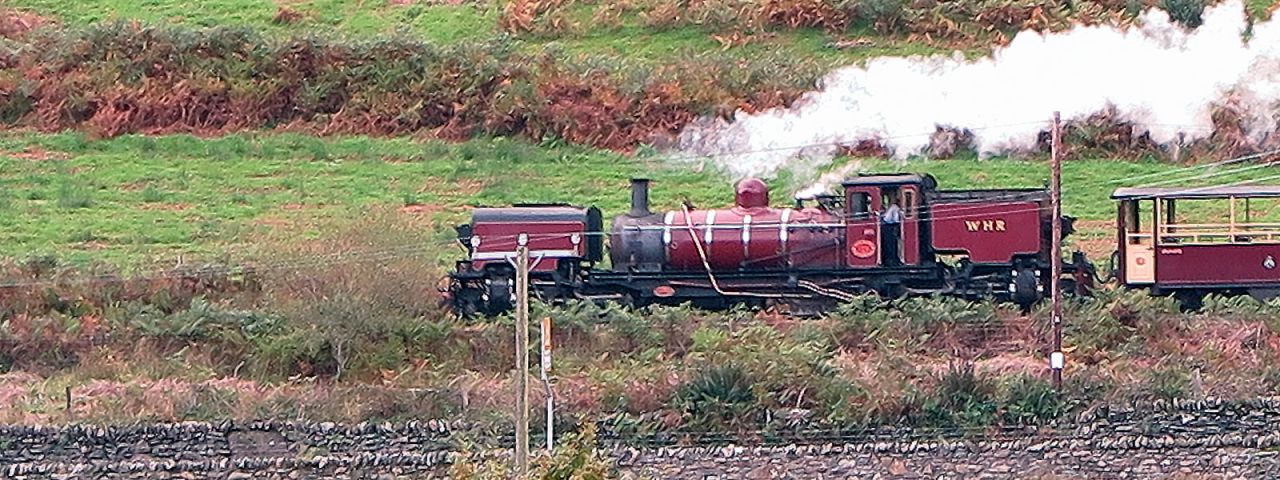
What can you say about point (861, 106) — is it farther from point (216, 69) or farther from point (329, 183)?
point (216, 69)

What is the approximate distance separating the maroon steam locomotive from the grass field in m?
3.96

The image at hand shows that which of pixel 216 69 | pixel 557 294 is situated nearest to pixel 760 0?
pixel 216 69

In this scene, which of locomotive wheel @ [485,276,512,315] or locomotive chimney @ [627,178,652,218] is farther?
locomotive chimney @ [627,178,652,218]

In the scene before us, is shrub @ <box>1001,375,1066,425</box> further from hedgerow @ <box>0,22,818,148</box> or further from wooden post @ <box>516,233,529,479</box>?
hedgerow @ <box>0,22,818,148</box>

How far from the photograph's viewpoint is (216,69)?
49375 mm

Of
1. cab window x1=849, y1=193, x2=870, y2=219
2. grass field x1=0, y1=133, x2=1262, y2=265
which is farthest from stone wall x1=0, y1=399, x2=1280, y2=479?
grass field x1=0, y1=133, x2=1262, y2=265

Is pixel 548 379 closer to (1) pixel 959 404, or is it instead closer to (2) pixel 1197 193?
(1) pixel 959 404

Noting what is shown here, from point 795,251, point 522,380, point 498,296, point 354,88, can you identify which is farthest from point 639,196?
point 354,88

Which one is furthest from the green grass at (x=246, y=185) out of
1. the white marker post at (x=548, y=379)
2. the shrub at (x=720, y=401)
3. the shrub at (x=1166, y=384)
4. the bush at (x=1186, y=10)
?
the bush at (x=1186, y=10)

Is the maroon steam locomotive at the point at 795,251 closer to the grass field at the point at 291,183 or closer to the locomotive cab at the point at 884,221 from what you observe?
the locomotive cab at the point at 884,221

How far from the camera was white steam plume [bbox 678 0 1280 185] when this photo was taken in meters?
33.1

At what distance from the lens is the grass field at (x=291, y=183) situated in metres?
38.1

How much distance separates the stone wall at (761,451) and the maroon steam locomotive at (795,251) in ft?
13.6

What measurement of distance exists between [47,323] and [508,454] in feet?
28.7
